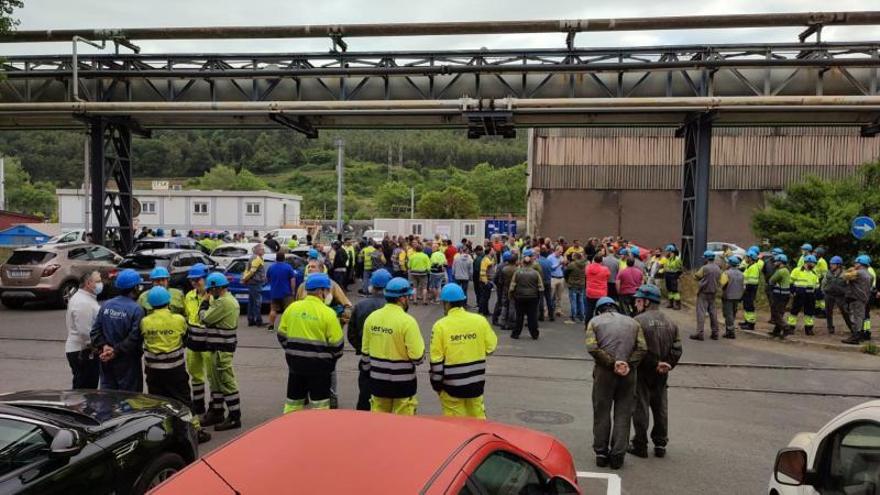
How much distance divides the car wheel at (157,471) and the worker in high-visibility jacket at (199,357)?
215cm

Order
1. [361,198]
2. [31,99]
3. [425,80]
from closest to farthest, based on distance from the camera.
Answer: [425,80] < [31,99] < [361,198]

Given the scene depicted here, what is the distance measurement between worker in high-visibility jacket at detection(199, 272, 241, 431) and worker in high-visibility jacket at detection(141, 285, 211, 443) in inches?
13.9

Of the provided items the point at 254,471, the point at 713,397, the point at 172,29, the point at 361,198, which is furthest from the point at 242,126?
the point at 361,198

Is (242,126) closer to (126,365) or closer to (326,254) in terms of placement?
(326,254)

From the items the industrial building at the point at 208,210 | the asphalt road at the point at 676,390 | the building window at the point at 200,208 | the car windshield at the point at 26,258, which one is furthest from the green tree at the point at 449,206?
the asphalt road at the point at 676,390

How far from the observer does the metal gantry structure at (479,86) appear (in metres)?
17.0

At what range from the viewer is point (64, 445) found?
397cm

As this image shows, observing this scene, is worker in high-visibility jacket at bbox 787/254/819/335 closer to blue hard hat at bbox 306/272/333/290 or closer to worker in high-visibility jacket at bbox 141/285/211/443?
blue hard hat at bbox 306/272/333/290

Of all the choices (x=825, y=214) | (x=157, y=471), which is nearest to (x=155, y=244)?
(x=157, y=471)

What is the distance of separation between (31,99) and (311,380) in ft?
61.7

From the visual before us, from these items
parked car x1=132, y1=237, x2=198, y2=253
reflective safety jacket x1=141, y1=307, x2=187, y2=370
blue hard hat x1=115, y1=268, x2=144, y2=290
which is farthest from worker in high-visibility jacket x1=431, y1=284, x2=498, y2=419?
parked car x1=132, y1=237, x2=198, y2=253

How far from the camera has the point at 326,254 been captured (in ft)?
65.3

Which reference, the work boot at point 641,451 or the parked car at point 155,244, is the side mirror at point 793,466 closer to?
the work boot at point 641,451

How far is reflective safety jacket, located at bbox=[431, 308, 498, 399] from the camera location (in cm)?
580
